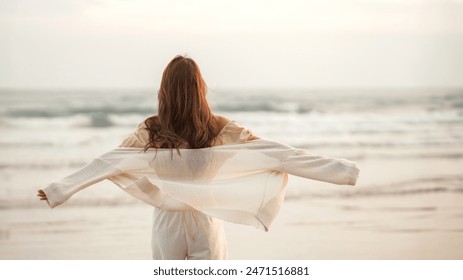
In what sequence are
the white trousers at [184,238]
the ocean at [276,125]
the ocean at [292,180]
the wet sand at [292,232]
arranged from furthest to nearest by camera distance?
the ocean at [276,125] < the ocean at [292,180] < the wet sand at [292,232] < the white trousers at [184,238]

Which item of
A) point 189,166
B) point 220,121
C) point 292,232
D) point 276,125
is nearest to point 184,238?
point 189,166

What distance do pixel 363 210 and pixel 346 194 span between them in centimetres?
52

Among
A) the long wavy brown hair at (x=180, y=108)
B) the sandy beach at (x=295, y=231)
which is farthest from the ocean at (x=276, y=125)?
Answer: the long wavy brown hair at (x=180, y=108)

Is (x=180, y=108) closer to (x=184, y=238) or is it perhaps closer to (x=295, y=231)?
(x=184, y=238)

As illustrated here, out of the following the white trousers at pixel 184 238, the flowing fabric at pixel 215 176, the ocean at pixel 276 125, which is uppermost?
the ocean at pixel 276 125

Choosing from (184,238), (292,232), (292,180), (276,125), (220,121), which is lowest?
(184,238)

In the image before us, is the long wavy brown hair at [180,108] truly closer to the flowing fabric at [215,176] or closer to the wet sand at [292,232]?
the flowing fabric at [215,176]

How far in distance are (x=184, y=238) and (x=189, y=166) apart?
0.28 meters

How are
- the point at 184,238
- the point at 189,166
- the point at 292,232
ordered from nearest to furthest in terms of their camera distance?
1. the point at 184,238
2. the point at 189,166
3. the point at 292,232

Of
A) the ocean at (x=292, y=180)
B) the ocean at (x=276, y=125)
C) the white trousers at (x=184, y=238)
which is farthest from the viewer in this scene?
the ocean at (x=276, y=125)

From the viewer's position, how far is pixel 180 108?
2729 mm

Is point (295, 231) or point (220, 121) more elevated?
point (220, 121)

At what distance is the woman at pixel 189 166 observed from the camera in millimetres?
2729

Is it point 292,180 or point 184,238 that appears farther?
point 292,180
